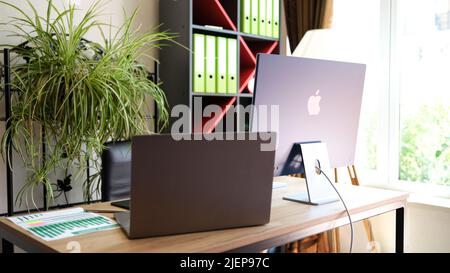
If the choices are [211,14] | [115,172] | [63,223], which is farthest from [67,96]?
[211,14]

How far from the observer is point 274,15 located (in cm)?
305

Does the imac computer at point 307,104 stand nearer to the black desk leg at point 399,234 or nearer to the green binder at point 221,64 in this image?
the black desk leg at point 399,234

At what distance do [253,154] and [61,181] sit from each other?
1417 millimetres

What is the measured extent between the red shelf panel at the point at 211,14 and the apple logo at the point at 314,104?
53.4 inches

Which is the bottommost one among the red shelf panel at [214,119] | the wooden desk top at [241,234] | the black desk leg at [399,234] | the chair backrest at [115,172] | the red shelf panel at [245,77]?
the black desk leg at [399,234]

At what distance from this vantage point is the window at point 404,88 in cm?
271

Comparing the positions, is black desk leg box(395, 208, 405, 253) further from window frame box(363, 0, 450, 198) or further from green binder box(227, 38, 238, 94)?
green binder box(227, 38, 238, 94)

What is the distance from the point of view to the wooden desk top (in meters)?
1.12

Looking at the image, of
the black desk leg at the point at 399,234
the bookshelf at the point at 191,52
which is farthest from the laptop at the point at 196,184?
the bookshelf at the point at 191,52

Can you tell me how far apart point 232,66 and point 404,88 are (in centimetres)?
113

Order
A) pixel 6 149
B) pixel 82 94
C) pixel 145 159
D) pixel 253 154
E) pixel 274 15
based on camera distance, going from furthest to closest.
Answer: pixel 274 15
pixel 6 149
pixel 82 94
pixel 253 154
pixel 145 159

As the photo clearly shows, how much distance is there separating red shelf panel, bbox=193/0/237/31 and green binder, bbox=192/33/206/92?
271mm
